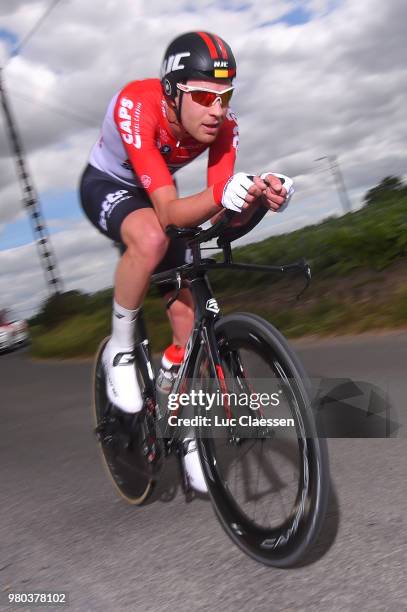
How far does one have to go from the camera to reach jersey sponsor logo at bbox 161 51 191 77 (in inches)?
115

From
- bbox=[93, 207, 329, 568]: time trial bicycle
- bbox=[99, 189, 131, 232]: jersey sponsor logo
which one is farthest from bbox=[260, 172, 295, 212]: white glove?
bbox=[99, 189, 131, 232]: jersey sponsor logo

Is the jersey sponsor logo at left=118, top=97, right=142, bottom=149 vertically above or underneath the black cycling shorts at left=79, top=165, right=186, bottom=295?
above

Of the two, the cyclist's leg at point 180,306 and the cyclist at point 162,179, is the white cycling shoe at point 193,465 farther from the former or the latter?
the cyclist's leg at point 180,306

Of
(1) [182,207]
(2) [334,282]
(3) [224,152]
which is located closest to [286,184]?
(1) [182,207]

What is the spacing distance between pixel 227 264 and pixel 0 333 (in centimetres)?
1572

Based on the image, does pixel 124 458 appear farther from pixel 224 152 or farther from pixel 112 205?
pixel 224 152

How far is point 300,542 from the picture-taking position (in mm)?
2508

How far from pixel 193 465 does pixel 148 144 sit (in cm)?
130

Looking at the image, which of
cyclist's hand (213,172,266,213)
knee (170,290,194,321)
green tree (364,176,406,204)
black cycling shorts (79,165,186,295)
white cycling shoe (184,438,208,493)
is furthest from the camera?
green tree (364,176,406,204)

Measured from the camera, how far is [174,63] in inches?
116

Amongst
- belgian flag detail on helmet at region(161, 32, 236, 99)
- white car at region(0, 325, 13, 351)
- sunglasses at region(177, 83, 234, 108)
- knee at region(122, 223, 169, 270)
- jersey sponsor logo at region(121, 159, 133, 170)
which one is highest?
belgian flag detail on helmet at region(161, 32, 236, 99)

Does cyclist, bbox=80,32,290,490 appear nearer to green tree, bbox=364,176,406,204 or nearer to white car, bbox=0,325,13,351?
green tree, bbox=364,176,406,204

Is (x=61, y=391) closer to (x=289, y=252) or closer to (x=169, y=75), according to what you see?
(x=289, y=252)

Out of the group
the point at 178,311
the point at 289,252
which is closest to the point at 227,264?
the point at 178,311
